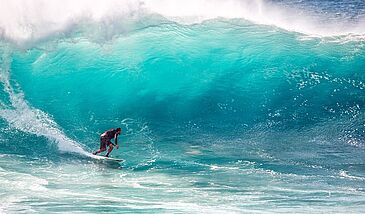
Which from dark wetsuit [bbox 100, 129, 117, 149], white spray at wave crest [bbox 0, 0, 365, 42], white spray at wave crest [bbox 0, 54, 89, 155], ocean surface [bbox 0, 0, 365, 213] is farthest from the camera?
white spray at wave crest [bbox 0, 0, 365, 42]

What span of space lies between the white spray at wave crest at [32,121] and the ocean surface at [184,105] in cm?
5

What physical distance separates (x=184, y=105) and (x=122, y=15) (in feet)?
15.1

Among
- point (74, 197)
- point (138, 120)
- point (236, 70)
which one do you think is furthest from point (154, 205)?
point (236, 70)

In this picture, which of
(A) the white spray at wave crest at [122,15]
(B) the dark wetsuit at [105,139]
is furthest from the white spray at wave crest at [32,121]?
(A) the white spray at wave crest at [122,15]

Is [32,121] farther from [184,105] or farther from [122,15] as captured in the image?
[122,15]

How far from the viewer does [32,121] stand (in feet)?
45.0

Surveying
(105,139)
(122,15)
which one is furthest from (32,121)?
(122,15)

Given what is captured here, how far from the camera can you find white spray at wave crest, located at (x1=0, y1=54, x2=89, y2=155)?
41.9 feet

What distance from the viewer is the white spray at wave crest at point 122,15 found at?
17562 mm

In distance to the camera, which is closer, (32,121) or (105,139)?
(105,139)

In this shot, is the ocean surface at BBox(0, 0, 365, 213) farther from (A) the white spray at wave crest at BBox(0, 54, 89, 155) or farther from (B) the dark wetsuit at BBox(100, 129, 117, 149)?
(B) the dark wetsuit at BBox(100, 129, 117, 149)

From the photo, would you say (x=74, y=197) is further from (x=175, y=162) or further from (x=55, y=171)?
(x=175, y=162)

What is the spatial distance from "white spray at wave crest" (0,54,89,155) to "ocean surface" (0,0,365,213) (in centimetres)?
5

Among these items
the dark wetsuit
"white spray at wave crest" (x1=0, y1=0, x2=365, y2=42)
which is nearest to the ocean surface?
"white spray at wave crest" (x1=0, y1=0, x2=365, y2=42)
